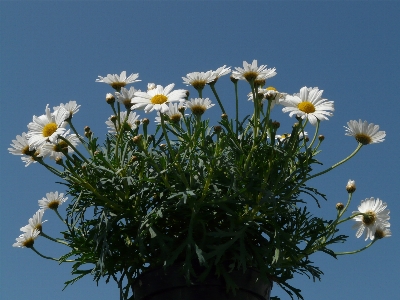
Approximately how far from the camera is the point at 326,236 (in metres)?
2.12

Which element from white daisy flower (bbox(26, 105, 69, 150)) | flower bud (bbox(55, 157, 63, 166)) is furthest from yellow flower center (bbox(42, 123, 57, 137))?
flower bud (bbox(55, 157, 63, 166))

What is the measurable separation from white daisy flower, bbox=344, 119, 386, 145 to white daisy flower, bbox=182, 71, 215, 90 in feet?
1.56

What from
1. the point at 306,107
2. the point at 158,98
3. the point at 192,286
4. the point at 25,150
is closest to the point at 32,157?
the point at 25,150

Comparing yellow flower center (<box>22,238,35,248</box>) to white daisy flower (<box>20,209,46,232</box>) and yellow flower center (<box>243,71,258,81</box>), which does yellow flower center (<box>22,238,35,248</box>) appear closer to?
white daisy flower (<box>20,209,46,232</box>)

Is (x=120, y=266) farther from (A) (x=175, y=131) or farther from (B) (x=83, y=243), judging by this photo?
(A) (x=175, y=131)

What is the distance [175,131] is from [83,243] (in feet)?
1.57

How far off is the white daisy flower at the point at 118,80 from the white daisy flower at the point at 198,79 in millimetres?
180

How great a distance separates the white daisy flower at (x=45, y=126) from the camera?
194 centimetres

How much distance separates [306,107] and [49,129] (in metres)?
0.79

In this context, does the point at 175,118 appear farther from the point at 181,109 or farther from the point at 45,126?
the point at 45,126

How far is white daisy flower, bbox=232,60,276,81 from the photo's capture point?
203 cm

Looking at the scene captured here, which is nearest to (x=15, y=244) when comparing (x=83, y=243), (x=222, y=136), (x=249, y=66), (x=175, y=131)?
(x=83, y=243)

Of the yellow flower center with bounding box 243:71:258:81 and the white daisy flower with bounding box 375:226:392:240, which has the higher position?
the yellow flower center with bounding box 243:71:258:81

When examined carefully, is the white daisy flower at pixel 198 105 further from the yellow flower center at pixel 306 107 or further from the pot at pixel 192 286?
the pot at pixel 192 286
